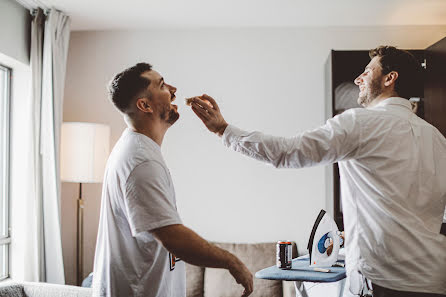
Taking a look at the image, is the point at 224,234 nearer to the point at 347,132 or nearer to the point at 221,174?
the point at 221,174

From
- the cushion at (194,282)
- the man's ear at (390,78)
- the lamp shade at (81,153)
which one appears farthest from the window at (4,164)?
the man's ear at (390,78)

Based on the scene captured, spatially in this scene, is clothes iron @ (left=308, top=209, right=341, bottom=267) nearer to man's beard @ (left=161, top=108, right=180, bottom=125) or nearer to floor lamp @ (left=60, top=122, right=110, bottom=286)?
man's beard @ (left=161, top=108, right=180, bottom=125)

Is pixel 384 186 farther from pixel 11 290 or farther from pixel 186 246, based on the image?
pixel 11 290

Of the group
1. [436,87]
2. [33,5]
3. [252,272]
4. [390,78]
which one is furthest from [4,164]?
[436,87]

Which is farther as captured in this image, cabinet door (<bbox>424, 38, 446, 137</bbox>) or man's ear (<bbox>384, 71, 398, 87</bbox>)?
cabinet door (<bbox>424, 38, 446, 137</bbox>)

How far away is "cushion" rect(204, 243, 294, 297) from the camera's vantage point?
3.46 m

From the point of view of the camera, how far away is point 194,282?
3.54 meters

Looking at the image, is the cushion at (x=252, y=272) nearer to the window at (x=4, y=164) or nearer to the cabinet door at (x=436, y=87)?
the cabinet door at (x=436, y=87)

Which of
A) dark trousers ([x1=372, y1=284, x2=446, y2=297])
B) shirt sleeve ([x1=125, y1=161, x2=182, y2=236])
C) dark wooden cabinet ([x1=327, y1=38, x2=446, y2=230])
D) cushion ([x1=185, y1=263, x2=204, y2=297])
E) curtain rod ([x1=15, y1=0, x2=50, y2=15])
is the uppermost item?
curtain rod ([x1=15, y1=0, x2=50, y2=15])

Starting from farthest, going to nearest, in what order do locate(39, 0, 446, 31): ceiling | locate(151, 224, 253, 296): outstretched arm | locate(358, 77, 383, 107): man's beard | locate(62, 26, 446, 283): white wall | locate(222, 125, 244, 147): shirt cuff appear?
1. locate(62, 26, 446, 283): white wall
2. locate(39, 0, 446, 31): ceiling
3. locate(358, 77, 383, 107): man's beard
4. locate(222, 125, 244, 147): shirt cuff
5. locate(151, 224, 253, 296): outstretched arm

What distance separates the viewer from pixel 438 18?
3.67 m

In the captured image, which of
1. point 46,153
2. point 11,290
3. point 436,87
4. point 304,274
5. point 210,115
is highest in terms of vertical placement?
point 436,87

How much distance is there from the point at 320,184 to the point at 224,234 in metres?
0.93

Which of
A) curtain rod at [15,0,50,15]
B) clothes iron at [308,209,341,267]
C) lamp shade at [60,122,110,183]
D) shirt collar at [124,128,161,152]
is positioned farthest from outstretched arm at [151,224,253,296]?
curtain rod at [15,0,50,15]
